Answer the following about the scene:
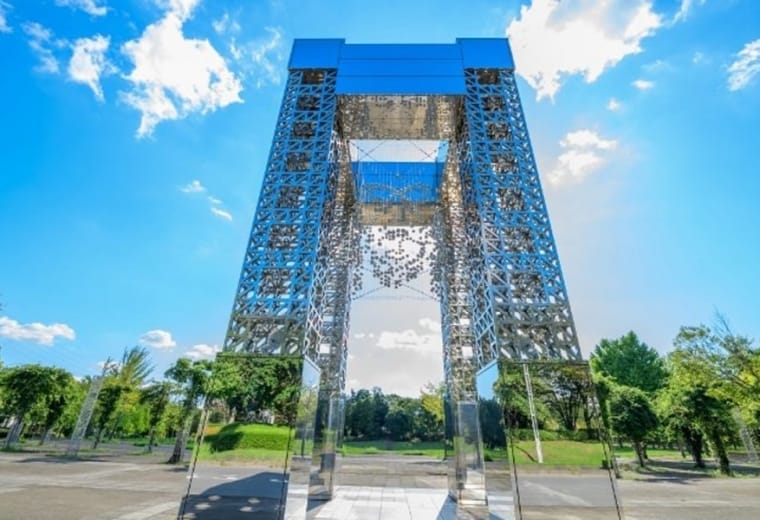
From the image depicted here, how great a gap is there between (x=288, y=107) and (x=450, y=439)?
811 cm

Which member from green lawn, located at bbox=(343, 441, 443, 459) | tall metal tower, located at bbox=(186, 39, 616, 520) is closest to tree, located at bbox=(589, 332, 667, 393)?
green lawn, located at bbox=(343, 441, 443, 459)

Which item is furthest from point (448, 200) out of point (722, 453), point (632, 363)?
point (632, 363)

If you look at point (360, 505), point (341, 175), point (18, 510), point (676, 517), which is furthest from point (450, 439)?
point (18, 510)

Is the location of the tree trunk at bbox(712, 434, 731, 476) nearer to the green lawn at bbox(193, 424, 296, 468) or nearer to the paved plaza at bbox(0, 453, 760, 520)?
the paved plaza at bbox(0, 453, 760, 520)

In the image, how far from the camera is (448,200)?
404 inches

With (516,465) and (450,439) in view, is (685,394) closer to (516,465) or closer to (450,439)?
(450,439)

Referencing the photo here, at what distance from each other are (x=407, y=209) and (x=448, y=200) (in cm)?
134

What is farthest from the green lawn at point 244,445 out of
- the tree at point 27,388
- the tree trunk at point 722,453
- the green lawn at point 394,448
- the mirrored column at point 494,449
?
the green lawn at point 394,448

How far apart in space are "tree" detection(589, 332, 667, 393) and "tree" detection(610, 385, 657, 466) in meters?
11.2

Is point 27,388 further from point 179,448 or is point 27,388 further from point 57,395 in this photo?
point 179,448

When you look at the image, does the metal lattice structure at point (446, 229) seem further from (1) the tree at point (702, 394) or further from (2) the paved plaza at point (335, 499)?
(1) the tree at point (702, 394)

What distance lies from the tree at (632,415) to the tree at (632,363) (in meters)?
11.2

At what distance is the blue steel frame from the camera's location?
230 inches

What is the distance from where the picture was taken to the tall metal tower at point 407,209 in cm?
591
